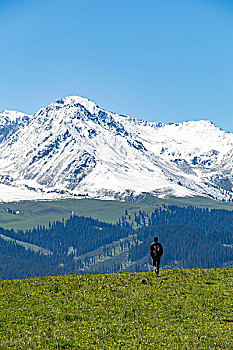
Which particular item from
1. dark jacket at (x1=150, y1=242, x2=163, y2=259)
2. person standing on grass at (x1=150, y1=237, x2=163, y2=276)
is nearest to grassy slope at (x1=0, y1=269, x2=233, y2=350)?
person standing on grass at (x1=150, y1=237, x2=163, y2=276)

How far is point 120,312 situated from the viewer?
108ft

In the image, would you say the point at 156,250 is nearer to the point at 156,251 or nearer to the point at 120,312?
the point at 156,251

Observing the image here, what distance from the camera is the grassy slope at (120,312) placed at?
27.2 m

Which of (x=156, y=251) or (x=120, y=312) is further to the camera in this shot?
(x=156, y=251)

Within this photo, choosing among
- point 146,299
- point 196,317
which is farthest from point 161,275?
point 196,317

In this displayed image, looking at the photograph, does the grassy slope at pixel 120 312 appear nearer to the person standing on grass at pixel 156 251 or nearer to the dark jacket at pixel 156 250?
the person standing on grass at pixel 156 251

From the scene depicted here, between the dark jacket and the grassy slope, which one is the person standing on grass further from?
the grassy slope

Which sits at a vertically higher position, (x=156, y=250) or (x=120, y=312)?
(x=156, y=250)

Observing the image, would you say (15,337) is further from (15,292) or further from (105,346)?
(15,292)

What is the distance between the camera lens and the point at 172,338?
90.6 feet

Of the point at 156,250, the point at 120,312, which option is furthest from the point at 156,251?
the point at 120,312

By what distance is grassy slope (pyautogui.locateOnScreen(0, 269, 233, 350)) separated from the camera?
27156 mm

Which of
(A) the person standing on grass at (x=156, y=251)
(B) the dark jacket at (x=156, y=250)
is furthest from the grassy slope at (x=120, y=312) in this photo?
(B) the dark jacket at (x=156, y=250)

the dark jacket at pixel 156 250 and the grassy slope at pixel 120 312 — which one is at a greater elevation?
the dark jacket at pixel 156 250
